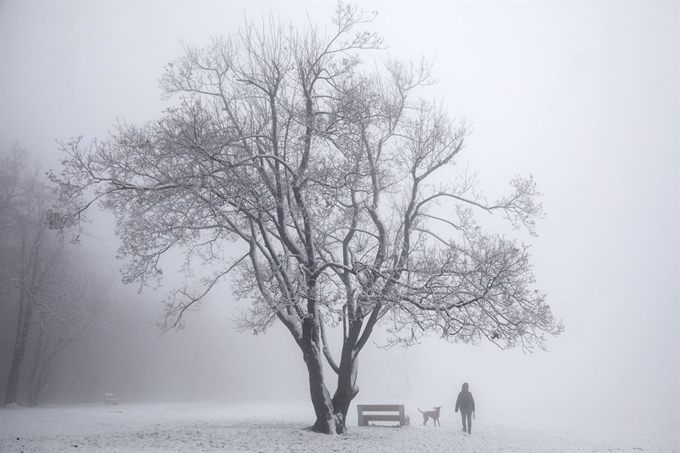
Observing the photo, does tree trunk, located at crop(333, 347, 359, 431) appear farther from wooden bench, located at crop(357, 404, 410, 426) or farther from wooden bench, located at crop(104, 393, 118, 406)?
wooden bench, located at crop(104, 393, 118, 406)

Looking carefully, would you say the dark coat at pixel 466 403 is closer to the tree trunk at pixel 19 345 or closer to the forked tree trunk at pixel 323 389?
the forked tree trunk at pixel 323 389

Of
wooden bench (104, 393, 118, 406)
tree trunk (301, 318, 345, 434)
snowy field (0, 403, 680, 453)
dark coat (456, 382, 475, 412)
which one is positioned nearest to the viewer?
snowy field (0, 403, 680, 453)

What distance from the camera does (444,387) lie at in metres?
53.1

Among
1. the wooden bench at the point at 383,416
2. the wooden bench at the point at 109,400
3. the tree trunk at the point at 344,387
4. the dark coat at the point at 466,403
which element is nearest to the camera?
the tree trunk at the point at 344,387

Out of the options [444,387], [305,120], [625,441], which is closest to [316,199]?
[305,120]

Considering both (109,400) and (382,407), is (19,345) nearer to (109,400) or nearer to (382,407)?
(109,400)

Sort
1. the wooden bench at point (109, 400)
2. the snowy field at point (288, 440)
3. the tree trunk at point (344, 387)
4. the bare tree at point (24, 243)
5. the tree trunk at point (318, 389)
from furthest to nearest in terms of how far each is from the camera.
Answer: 1. the wooden bench at point (109, 400)
2. the bare tree at point (24, 243)
3. the tree trunk at point (344, 387)
4. the tree trunk at point (318, 389)
5. the snowy field at point (288, 440)

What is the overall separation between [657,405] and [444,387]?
2142 cm

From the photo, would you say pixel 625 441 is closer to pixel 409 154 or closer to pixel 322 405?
pixel 322 405

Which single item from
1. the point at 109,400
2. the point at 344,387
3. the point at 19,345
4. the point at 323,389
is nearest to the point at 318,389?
the point at 323,389

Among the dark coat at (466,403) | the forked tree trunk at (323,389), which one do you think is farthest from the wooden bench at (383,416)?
the forked tree trunk at (323,389)

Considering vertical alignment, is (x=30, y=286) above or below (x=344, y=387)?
above

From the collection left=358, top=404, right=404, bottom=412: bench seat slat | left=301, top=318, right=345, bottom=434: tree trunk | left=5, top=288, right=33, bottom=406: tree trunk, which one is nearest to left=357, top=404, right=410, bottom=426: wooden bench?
left=358, top=404, right=404, bottom=412: bench seat slat

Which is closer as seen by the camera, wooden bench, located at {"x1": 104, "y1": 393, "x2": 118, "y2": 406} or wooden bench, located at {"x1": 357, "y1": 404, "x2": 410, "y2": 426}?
wooden bench, located at {"x1": 357, "y1": 404, "x2": 410, "y2": 426}
